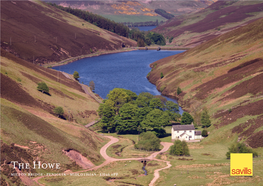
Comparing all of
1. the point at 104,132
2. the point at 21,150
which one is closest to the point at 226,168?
the point at 21,150

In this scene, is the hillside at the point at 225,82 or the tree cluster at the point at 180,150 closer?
the tree cluster at the point at 180,150

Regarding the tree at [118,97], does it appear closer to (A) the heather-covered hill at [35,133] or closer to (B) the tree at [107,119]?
A: (B) the tree at [107,119]

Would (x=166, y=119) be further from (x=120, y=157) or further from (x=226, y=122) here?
(x=120, y=157)

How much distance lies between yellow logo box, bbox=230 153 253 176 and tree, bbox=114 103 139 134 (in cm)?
5157

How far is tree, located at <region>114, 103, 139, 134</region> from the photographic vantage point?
3836 inches

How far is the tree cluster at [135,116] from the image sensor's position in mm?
94375

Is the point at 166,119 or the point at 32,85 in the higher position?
the point at 32,85

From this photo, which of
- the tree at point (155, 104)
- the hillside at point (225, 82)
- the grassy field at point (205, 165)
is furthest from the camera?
the tree at point (155, 104)

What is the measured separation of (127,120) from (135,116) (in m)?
3.13

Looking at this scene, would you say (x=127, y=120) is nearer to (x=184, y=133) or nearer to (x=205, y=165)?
(x=184, y=133)

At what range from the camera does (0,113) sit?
62156 mm

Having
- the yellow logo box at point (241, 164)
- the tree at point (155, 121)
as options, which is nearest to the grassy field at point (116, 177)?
the yellow logo box at point (241, 164)

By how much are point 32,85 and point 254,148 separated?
251 ft

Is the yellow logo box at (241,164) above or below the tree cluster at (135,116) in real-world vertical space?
below
